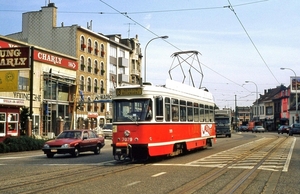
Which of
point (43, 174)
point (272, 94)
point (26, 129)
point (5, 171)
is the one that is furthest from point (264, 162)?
point (272, 94)

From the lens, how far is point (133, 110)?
693 inches

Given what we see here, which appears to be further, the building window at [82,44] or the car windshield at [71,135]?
the building window at [82,44]

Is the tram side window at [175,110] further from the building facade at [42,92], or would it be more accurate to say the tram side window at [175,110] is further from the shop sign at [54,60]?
the shop sign at [54,60]

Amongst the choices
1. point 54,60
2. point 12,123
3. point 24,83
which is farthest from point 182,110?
point 54,60

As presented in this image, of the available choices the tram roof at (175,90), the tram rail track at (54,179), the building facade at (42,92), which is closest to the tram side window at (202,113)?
the tram roof at (175,90)

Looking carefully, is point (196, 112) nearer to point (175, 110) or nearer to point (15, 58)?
point (175, 110)

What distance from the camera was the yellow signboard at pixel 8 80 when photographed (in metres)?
35.3

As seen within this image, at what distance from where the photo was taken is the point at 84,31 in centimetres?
5934

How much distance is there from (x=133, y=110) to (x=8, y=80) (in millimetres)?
20958

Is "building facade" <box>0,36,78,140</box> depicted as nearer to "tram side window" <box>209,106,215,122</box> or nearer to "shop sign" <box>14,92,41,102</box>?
"shop sign" <box>14,92,41,102</box>

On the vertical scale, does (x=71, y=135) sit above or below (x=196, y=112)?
below

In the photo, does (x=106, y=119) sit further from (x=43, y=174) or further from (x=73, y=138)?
(x=43, y=174)

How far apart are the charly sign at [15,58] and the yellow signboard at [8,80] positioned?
1.69 m

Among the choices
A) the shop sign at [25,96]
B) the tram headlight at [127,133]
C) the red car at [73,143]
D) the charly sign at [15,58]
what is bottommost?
the red car at [73,143]
